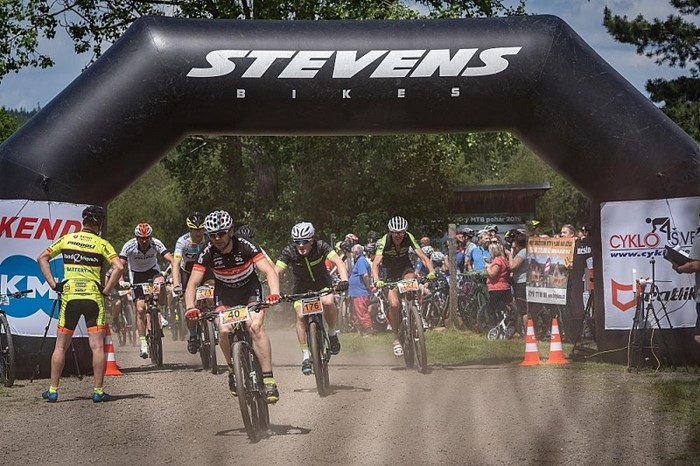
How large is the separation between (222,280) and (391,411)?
196 cm

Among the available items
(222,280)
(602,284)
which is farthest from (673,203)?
(222,280)

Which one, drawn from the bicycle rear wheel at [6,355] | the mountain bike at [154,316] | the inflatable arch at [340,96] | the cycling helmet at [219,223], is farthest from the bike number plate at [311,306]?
the mountain bike at [154,316]

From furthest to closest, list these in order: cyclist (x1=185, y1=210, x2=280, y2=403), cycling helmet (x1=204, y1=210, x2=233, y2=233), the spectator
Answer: the spectator → cycling helmet (x1=204, y1=210, x2=233, y2=233) → cyclist (x1=185, y1=210, x2=280, y2=403)

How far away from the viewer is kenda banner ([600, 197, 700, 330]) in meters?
13.3

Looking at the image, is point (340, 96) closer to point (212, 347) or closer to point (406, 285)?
point (406, 285)

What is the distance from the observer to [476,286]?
748 inches

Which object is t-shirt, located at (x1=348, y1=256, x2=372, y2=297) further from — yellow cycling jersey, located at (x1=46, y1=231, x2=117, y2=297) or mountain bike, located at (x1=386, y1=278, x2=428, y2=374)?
yellow cycling jersey, located at (x1=46, y1=231, x2=117, y2=297)

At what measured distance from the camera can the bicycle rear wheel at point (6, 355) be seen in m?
12.7

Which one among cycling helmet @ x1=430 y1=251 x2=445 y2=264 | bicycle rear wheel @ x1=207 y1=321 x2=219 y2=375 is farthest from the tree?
bicycle rear wheel @ x1=207 y1=321 x2=219 y2=375

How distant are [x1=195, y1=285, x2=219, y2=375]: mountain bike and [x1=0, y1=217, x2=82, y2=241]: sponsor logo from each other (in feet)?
6.15

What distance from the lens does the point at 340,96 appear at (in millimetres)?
13648

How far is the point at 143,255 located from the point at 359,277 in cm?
616

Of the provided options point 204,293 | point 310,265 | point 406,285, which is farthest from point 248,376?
point 204,293

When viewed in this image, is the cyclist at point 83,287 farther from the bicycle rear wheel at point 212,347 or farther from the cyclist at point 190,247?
the cyclist at point 190,247
